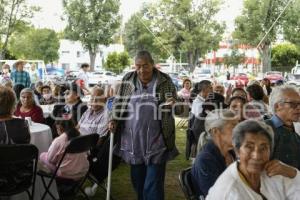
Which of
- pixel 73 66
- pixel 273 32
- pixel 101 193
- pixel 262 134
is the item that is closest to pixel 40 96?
pixel 101 193

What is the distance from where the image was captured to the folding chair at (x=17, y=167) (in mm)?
3418

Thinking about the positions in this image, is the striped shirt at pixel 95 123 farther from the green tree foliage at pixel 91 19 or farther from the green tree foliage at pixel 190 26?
the green tree foliage at pixel 190 26

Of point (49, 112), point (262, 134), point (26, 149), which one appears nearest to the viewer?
point (262, 134)

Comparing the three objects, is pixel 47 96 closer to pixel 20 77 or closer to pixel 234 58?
pixel 20 77

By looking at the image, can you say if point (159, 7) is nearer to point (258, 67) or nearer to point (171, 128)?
point (258, 67)

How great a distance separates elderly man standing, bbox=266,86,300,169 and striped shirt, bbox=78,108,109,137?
2729 millimetres

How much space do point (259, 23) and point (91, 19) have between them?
13089 mm

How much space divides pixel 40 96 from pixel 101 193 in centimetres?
458

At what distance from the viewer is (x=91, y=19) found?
35188 millimetres

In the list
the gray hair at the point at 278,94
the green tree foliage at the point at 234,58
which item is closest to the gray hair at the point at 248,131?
the gray hair at the point at 278,94

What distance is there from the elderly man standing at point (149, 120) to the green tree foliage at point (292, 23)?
101ft

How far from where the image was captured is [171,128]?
153 inches

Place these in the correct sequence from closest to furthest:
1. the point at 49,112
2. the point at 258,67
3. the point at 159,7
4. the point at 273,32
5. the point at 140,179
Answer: the point at 140,179 → the point at 49,112 → the point at 273,32 → the point at 159,7 → the point at 258,67

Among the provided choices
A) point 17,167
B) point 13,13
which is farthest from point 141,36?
point 17,167
